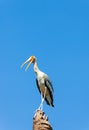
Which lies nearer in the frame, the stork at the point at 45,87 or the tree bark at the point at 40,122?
the tree bark at the point at 40,122

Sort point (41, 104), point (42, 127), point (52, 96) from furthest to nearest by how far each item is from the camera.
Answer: point (52, 96) → point (41, 104) → point (42, 127)

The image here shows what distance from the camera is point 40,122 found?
16438 mm

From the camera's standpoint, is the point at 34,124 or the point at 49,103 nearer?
the point at 34,124

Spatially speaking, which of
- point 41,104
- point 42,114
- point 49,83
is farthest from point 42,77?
point 42,114

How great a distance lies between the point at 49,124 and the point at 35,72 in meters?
5.52

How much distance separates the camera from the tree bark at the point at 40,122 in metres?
16.2

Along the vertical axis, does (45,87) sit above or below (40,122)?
above

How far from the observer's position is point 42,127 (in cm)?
1616

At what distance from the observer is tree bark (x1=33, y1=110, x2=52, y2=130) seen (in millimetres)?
16172

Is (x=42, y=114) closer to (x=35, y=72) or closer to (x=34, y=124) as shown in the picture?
(x=34, y=124)

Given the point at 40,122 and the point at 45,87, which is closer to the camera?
the point at 40,122

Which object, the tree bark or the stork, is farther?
the stork

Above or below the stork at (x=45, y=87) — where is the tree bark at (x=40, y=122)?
below

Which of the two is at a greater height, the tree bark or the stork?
the stork
